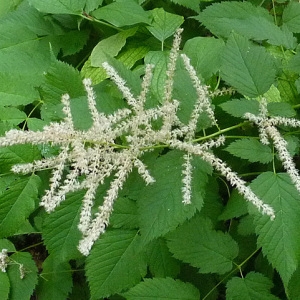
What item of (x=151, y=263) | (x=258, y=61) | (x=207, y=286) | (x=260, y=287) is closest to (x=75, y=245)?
(x=151, y=263)

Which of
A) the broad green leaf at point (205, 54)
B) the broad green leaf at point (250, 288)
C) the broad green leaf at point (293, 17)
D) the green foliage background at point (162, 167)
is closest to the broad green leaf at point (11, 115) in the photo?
the green foliage background at point (162, 167)

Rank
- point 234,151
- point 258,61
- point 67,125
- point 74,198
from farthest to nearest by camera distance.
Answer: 1. point 74,198
2. point 258,61
3. point 234,151
4. point 67,125

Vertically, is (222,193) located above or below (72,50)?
below

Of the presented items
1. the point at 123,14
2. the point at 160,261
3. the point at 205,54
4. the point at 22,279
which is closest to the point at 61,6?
the point at 123,14

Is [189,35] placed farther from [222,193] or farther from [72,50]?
[222,193]

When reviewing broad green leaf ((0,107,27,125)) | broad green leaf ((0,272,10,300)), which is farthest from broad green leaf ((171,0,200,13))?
broad green leaf ((0,272,10,300))

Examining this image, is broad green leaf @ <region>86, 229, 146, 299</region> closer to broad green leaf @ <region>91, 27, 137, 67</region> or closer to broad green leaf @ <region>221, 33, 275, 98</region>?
broad green leaf @ <region>221, 33, 275, 98</region>
